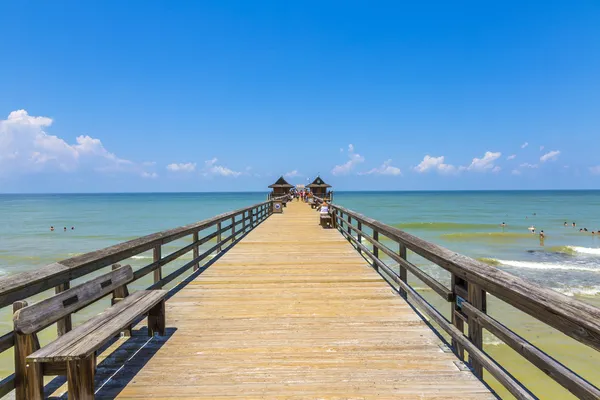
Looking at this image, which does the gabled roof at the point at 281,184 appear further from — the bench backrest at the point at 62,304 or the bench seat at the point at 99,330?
the bench backrest at the point at 62,304

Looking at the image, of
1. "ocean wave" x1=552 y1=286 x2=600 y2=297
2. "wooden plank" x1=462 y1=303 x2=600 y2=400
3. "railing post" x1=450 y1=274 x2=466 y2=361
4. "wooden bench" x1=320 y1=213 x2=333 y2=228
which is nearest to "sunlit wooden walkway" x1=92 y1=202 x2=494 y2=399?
"railing post" x1=450 y1=274 x2=466 y2=361

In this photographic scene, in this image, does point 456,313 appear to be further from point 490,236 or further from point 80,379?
point 490,236

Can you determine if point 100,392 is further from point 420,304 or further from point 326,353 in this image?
point 420,304

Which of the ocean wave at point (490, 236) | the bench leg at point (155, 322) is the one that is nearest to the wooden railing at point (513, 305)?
the bench leg at point (155, 322)

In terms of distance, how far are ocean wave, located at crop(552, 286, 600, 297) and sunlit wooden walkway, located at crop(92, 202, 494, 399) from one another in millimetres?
9555

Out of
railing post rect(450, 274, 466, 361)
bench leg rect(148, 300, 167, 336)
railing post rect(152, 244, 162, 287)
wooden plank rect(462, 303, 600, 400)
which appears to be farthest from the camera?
railing post rect(152, 244, 162, 287)

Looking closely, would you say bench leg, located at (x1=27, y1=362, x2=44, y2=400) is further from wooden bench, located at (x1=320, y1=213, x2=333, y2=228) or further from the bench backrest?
wooden bench, located at (x1=320, y1=213, x2=333, y2=228)

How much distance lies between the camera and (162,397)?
2424mm

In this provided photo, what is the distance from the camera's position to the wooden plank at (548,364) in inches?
59.6

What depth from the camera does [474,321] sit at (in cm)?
258

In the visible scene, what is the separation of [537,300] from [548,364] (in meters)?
0.32

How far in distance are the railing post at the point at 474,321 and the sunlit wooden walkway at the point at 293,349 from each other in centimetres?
11

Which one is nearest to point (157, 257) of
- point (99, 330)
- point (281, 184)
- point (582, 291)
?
point (99, 330)

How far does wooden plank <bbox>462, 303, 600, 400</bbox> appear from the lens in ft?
4.96
